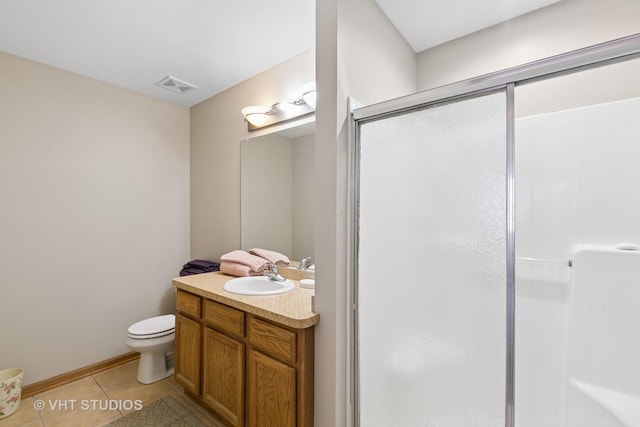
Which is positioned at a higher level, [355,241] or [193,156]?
[193,156]

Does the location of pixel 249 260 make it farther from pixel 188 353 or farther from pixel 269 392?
pixel 269 392

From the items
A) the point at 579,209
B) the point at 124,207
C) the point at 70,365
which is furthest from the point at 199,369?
the point at 579,209

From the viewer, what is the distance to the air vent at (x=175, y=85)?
254cm

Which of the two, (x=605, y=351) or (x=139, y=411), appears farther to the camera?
(x=139, y=411)

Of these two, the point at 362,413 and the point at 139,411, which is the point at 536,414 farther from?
the point at 139,411

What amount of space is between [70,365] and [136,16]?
8.82 ft

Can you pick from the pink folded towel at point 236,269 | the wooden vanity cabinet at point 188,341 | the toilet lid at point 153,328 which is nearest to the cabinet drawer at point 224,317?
the wooden vanity cabinet at point 188,341

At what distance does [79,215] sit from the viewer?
8.10 ft

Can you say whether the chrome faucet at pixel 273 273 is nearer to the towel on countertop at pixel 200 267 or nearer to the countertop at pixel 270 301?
the countertop at pixel 270 301

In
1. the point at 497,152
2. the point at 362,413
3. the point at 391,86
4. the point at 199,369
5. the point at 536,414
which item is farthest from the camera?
the point at 199,369

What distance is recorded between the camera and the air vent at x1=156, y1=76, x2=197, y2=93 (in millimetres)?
2545

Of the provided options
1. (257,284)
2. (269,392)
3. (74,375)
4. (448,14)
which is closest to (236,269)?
(257,284)

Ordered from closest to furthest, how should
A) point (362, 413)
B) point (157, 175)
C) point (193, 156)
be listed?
point (362, 413), point (157, 175), point (193, 156)

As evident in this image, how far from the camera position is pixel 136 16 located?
1.78 m
